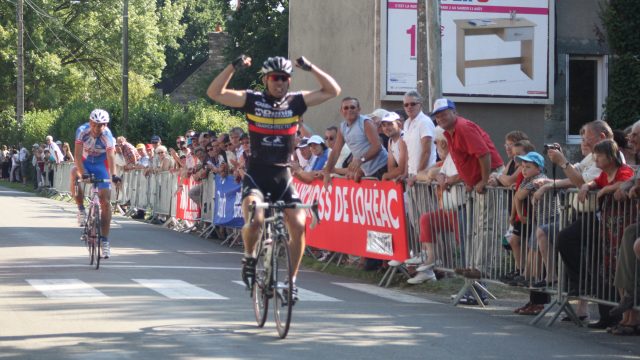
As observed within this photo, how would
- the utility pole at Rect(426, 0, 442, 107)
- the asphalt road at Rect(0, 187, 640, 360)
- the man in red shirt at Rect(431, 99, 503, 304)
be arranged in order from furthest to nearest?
the utility pole at Rect(426, 0, 442, 107), the man in red shirt at Rect(431, 99, 503, 304), the asphalt road at Rect(0, 187, 640, 360)

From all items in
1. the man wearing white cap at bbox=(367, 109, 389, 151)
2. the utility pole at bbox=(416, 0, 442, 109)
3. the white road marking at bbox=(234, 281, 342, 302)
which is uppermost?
the utility pole at bbox=(416, 0, 442, 109)

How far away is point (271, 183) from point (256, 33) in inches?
1909

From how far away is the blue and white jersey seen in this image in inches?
626

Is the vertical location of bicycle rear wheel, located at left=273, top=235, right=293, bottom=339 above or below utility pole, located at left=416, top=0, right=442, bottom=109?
below

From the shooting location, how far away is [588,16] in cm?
2572

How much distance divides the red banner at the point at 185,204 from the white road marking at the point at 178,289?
10.5 m

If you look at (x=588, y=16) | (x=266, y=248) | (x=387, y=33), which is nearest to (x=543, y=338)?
(x=266, y=248)

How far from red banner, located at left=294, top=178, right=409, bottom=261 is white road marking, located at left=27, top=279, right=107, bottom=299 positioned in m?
3.87

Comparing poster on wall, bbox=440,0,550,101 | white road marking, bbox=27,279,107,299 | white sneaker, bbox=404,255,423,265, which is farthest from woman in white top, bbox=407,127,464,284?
poster on wall, bbox=440,0,550,101

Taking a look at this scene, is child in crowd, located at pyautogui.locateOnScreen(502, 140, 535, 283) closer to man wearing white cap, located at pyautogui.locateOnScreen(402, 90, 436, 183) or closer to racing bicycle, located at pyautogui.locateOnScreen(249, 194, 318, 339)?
man wearing white cap, located at pyautogui.locateOnScreen(402, 90, 436, 183)

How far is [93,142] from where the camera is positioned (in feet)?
52.2

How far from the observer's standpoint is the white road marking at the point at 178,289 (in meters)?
12.1

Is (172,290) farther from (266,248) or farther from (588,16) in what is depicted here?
(588,16)

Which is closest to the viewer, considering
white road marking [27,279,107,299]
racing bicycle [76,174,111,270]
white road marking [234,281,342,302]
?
white road marking [27,279,107,299]
